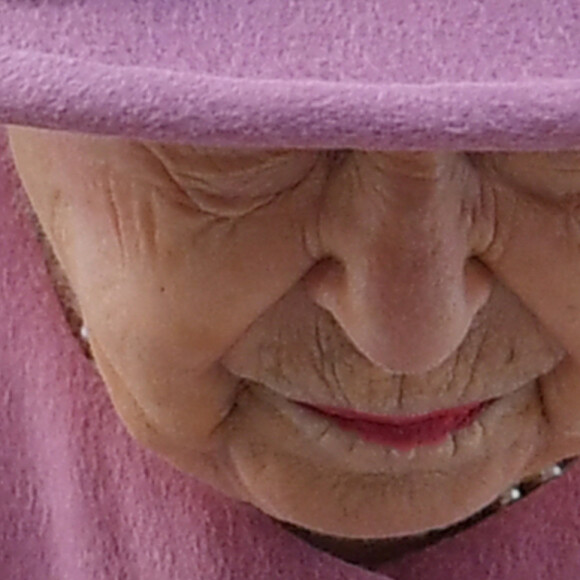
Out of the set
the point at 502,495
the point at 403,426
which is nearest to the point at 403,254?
the point at 403,426

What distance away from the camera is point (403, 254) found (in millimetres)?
615

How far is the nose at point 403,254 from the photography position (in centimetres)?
61

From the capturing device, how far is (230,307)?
2.19 feet

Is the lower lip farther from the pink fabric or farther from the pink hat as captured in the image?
the pink hat

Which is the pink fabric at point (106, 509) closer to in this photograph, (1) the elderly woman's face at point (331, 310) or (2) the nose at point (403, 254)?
(1) the elderly woman's face at point (331, 310)

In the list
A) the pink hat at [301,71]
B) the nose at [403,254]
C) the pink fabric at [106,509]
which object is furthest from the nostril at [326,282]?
the pink fabric at [106,509]

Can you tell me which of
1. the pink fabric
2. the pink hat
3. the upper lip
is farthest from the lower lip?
the pink hat

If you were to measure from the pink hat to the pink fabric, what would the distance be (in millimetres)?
408

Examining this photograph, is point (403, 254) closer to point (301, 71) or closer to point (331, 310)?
point (331, 310)

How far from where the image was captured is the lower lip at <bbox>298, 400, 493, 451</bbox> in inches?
29.0

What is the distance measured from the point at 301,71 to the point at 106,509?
0.56 meters

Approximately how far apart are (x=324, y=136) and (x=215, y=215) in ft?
0.71

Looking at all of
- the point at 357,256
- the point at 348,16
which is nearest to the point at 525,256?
the point at 357,256

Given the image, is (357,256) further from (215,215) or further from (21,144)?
(21,144)
